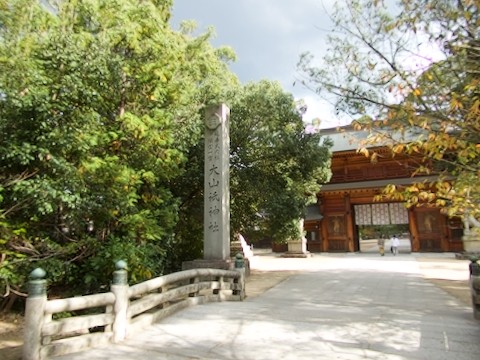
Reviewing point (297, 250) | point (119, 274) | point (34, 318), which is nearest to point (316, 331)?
point (119, 274)

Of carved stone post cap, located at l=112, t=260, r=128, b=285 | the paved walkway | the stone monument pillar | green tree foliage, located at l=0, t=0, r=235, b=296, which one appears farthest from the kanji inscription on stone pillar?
carved stone post cap, located at l=112, t=260, r=128, b=285

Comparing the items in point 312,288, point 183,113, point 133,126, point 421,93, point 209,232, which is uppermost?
point 183,113

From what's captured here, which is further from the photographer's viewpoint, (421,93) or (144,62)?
(144,62)

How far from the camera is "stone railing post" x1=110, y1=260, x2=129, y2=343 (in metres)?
4.61

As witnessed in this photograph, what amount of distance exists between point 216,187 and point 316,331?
4.83 meters

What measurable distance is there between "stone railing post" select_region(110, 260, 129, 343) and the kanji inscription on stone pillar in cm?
413

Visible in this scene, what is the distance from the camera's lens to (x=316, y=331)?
501cm

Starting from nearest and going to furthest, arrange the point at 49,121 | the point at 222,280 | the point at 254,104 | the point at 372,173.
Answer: the point at 49,121 → the point at 222,280 → the point at 254,104 → the point at 372,173

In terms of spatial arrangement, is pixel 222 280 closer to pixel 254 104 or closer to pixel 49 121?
pixel 49 121

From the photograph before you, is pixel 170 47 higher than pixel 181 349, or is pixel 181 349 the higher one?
pixel 170 47

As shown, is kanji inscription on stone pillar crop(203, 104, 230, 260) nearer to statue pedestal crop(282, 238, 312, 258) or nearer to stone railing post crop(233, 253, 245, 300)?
stone railing post crop(233, 253, 245, 300)

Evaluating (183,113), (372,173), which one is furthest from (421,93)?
(372,173)

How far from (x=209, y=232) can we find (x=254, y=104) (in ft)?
15.1

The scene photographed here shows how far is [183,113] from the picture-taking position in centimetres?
978
